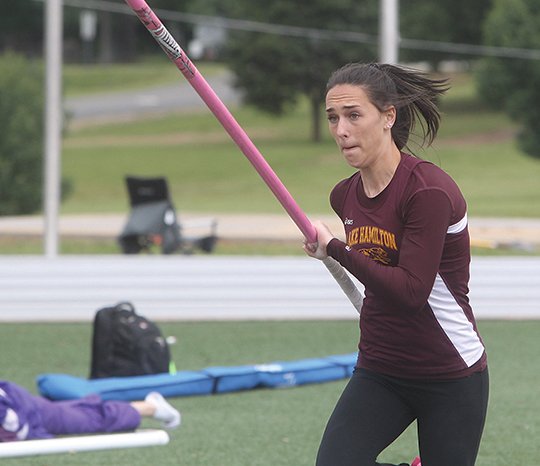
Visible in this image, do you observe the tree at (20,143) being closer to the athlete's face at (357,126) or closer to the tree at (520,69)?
the tree at (520,69)

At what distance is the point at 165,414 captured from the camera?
6.97m

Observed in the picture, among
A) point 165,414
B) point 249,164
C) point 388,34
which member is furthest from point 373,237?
point 249,164

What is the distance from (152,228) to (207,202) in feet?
50.8

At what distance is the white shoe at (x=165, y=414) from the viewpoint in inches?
275

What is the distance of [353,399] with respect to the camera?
13.4 feet

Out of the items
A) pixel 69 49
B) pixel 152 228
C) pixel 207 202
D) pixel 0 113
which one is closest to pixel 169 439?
pixel 152 228

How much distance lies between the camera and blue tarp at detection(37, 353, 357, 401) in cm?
761

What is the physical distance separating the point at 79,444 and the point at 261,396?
6.77 ft

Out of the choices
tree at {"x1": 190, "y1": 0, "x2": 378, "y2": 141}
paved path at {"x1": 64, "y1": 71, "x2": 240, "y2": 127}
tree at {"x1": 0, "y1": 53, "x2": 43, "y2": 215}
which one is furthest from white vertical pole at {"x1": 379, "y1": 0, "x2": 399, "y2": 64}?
paved path at {"x1": 64, "y1": 71, "x2": 240, "y2": 127}

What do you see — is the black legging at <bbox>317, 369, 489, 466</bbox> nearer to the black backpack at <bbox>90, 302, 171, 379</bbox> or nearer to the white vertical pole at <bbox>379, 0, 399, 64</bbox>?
the black backpack at <bbox>90, 302, 171, 379</bbox>

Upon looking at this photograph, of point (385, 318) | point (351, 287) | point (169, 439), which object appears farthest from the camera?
point (169, 439)

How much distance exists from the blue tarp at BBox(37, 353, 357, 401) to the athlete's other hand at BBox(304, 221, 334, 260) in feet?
12.0

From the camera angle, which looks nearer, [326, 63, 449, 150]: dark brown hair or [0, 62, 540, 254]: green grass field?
[326, 63, 449, 150]: dark brown hair

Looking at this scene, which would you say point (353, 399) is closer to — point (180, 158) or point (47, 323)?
point (47, 323)
